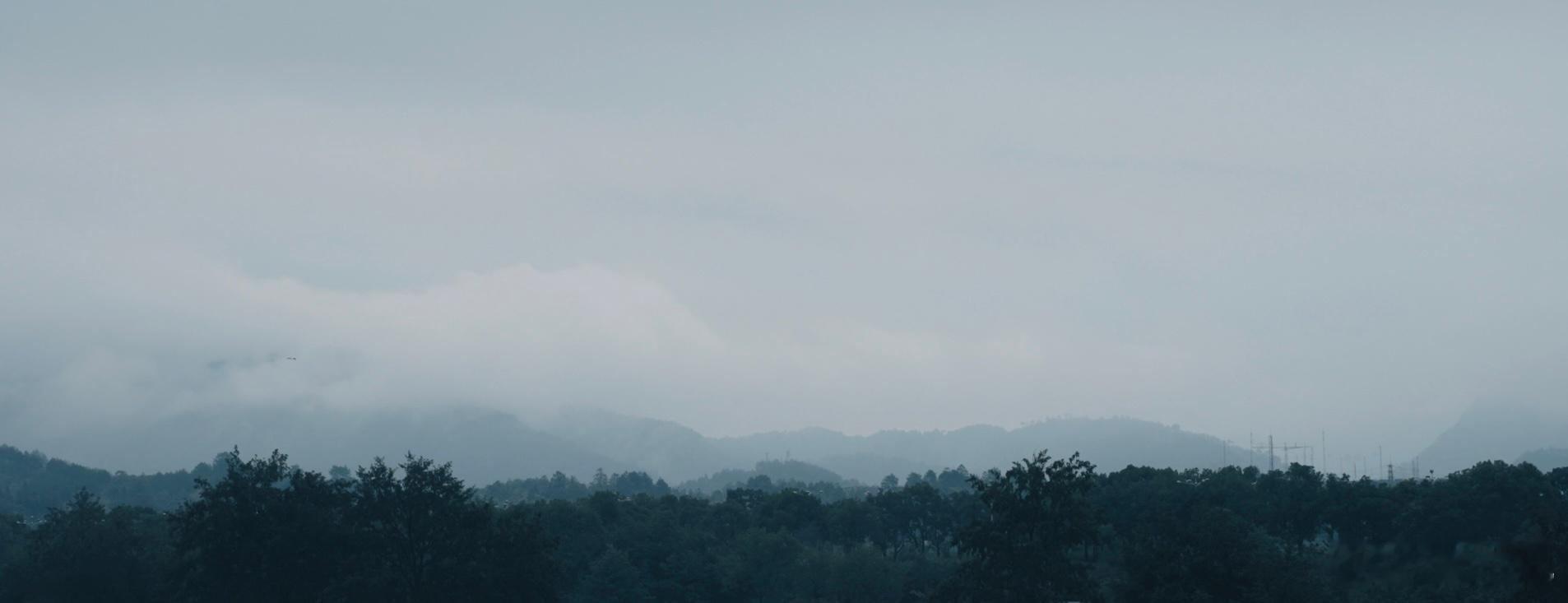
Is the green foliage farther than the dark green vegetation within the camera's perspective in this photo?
Yes

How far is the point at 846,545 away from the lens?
116938mm

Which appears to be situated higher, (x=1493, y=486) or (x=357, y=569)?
(x=1493, y=486)

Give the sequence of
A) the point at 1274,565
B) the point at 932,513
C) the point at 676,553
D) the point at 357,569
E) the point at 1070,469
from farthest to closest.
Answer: the point at 932,513 → the point at 676,553 → the point at 357,569 → the point at 1070,469 → the point at 1274,565

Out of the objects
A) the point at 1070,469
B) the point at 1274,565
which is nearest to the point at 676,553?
the point at 1070,469

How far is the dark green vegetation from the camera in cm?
5400

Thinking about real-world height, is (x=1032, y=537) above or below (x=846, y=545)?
above

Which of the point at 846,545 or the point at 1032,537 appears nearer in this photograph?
the point at 1032,537

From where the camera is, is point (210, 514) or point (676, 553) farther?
point (676, 553)

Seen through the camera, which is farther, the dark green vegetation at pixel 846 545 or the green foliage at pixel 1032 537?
the green foliage at pixel 1032 537

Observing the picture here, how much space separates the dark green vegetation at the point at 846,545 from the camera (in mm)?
54000

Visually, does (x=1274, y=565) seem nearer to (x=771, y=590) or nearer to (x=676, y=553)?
(x=771, y=590)

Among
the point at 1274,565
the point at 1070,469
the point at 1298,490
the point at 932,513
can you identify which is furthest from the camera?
the point at 932,513

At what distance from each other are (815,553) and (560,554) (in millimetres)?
18001

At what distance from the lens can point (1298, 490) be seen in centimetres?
9350
